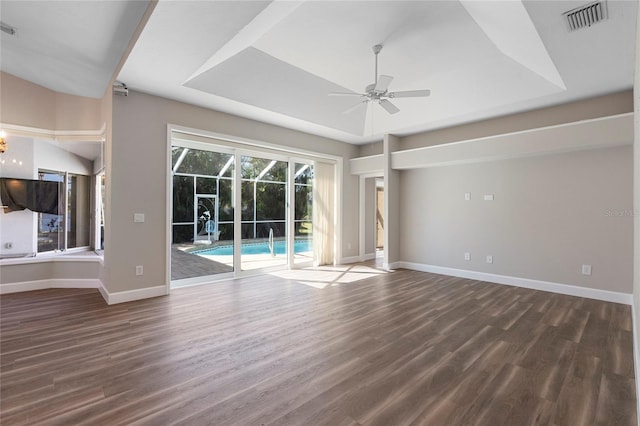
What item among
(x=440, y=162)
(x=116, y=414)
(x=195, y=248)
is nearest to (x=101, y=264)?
(x=195, y=248)

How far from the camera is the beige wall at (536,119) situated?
4.12m

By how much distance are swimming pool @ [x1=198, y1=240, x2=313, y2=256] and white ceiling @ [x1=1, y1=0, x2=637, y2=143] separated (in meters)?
2.38

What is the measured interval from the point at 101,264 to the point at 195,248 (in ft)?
4.45

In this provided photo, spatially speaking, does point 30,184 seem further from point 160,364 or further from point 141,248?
point 160,364

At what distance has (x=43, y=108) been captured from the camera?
4.76 meters

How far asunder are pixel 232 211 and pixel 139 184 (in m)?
1.55

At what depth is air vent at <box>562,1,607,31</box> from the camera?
8.06 feet

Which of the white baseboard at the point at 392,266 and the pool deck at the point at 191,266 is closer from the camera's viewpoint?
the pool deck at the point at 191,266

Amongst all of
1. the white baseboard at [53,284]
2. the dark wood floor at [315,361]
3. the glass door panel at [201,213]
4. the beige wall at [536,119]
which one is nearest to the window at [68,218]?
the white baseboard at [53,284]

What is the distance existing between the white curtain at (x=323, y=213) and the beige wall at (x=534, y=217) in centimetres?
179

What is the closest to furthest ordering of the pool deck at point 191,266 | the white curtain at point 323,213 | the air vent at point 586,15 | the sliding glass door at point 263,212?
1. the air vent at point 586,15
2. the pool deck at point 191,266
3. the sliding glass door at point 263,212
4. the white curtain at point 323,213

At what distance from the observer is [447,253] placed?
234 inches

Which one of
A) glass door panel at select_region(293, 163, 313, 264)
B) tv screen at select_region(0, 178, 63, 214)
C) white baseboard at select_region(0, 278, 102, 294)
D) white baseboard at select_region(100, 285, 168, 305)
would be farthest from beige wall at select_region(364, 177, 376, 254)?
tv screen at select_region(0, 178, 63, 214)

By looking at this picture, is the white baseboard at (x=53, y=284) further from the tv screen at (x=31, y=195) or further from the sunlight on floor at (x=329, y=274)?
the sunlight on floor at (x=329, y=274)
